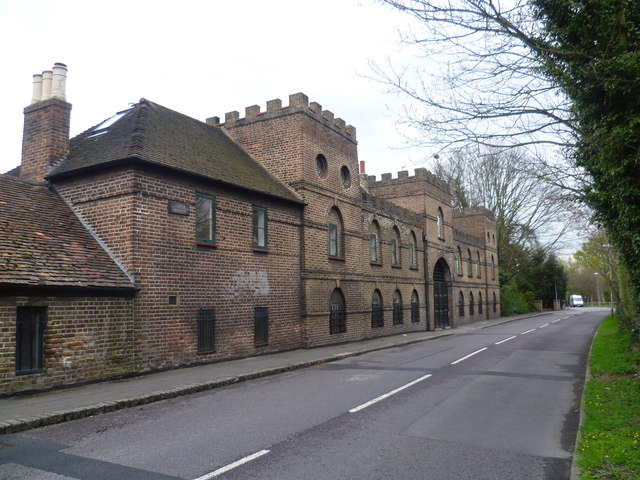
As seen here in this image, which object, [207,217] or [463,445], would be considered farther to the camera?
[207,217]

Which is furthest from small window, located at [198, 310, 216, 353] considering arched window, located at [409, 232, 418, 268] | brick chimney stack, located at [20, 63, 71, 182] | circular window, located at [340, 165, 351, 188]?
arched window, located at [409, 232, 418, 268]

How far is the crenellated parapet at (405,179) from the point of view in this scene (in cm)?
3152

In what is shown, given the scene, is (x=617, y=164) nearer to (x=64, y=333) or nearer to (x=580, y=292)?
(x=64, y=333)

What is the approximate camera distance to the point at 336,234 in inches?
841

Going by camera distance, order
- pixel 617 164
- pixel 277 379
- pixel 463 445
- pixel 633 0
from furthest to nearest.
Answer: pixel 277 379, pixel 617 164, pixel 633 0, pixel 463 445

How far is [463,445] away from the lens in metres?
6.50

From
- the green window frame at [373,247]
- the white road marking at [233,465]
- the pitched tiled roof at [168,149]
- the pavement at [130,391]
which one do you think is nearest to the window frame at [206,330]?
the pavement at [130,391]

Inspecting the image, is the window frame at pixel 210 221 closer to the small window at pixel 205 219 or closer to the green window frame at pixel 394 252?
the small window at pixel 205 219

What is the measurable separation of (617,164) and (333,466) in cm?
614

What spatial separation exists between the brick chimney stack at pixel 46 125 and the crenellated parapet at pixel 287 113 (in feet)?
24.1

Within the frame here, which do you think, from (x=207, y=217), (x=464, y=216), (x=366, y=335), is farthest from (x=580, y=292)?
(x=207, y=217)

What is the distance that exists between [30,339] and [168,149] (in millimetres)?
6517

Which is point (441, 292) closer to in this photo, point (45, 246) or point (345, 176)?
point (345, 176)

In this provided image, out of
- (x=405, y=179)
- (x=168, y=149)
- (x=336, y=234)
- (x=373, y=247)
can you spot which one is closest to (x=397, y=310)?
(x=373, y=247)
